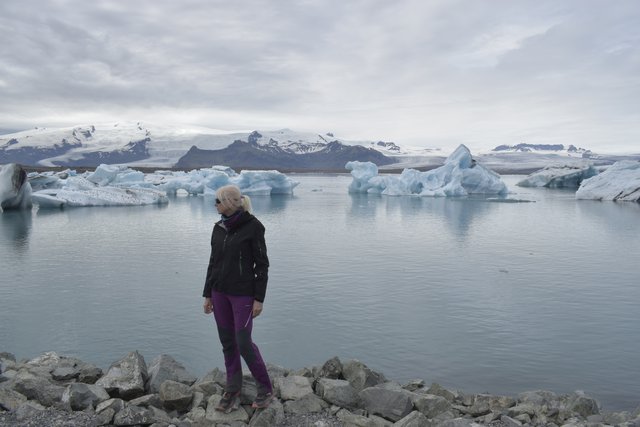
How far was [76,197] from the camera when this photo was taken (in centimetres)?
2711

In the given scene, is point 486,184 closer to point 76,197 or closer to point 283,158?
point 76,197

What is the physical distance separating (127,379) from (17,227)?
16.6 metres

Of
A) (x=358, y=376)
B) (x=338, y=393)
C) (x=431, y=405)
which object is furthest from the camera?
(x=358, y=376)

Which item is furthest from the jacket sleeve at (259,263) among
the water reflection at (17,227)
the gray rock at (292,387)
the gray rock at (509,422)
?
the water reflection at (17,227)

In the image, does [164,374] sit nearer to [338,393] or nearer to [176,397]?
[176,397]

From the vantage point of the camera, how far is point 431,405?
4.32 meters

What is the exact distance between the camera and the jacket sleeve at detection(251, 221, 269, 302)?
3.74 metres

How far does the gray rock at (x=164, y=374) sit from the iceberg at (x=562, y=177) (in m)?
49.7

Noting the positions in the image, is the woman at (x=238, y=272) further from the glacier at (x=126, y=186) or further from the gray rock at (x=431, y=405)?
the glacier at (x=126, y=186)

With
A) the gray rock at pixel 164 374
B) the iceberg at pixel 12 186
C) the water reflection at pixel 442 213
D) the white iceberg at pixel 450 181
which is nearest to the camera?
the gray rock at pixel 164 374

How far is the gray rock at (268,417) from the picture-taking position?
12.2 feet

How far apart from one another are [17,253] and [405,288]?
29.9 feet

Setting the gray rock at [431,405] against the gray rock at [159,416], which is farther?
the gray rock at [431,405]

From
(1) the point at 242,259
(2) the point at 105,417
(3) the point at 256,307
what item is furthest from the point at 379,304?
(2) the point at 105,417
